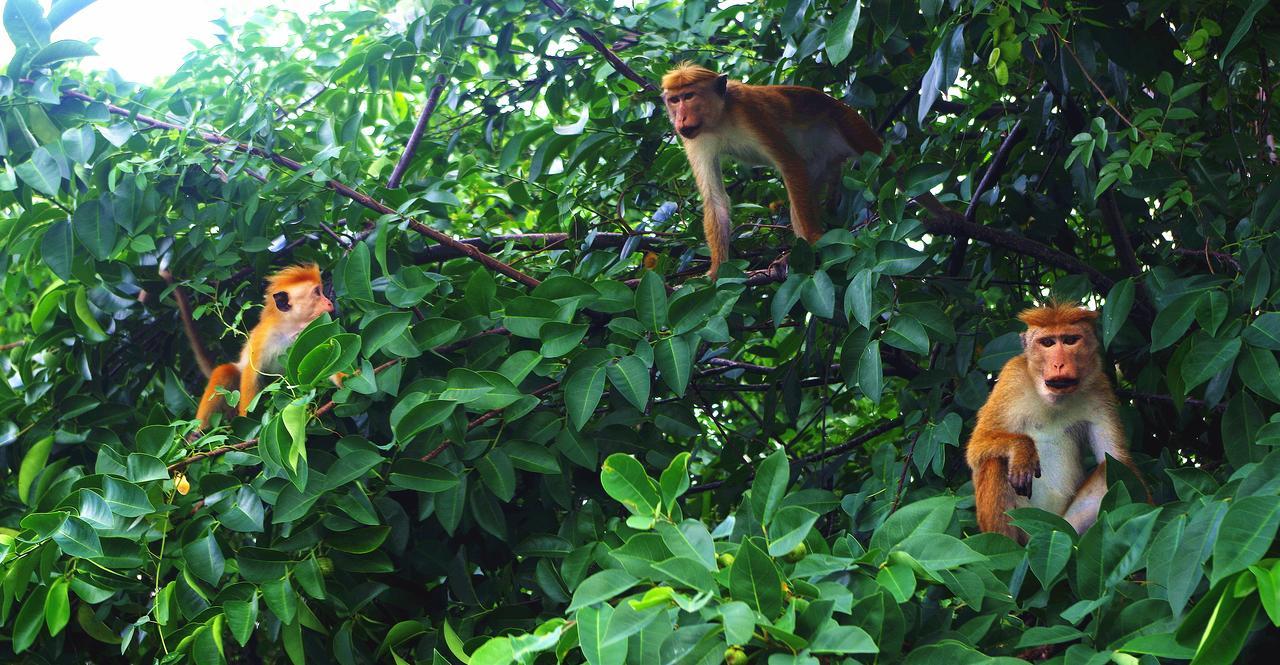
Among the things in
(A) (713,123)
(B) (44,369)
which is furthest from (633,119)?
(B) (44,369)

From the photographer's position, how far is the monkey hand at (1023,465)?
11.6 feet

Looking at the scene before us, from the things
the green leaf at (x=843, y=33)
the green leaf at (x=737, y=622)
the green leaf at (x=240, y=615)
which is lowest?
the green leaf at (x=240, y=615)

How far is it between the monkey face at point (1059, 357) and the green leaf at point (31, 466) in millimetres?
3547

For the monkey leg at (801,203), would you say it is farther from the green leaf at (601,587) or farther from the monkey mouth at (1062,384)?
the green leaf at (601,587)

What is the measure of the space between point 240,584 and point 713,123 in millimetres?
2940

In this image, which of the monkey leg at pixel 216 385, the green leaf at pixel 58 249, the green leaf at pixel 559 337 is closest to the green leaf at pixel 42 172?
the green leaf at pixel 58 249

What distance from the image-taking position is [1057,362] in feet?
11.8

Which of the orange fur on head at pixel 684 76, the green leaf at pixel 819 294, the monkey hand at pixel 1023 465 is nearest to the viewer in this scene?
the green leaf at pixel 819 294

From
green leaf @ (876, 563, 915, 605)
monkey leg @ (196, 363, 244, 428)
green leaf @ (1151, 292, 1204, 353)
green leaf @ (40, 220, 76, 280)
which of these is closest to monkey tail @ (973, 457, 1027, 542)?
green leaf @ (1151, 292, 1204, 353)

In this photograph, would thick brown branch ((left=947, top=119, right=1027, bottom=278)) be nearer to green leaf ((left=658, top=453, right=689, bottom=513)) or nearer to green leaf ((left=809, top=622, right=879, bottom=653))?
green leaf ((left=658, top=453, right=689, bottom=513))

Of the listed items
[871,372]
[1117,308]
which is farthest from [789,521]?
[1117,308]

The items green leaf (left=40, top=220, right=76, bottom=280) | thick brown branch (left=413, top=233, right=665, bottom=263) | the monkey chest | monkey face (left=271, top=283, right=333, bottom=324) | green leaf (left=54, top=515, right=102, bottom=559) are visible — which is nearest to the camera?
green leaf (left=54, top=515, right=102, bottom=559)

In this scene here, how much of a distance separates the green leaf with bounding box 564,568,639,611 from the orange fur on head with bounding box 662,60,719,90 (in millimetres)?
3078

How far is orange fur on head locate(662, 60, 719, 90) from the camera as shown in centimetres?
483
